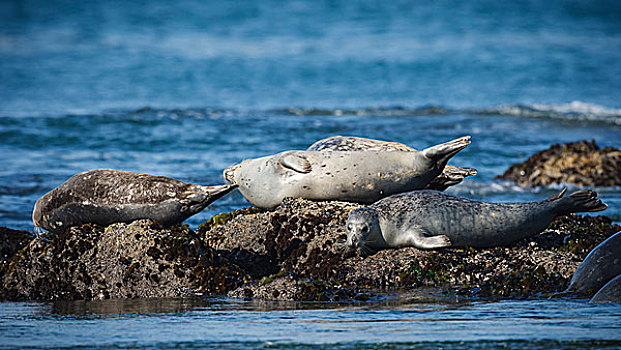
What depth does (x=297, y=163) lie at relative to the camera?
5.95 m

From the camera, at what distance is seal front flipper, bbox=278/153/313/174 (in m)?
5.94

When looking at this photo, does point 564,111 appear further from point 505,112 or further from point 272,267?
point 272,267

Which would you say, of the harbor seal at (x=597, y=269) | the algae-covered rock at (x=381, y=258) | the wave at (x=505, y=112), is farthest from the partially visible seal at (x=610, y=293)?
the wave at (x=505, y=112)

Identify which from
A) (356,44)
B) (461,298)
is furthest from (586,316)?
(356,44)

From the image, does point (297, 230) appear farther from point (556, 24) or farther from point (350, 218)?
point (556, 24)

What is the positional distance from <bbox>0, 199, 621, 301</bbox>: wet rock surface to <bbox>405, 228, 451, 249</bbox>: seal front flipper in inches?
3.7

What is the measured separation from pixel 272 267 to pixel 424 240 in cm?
109

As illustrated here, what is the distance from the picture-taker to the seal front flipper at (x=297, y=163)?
594 centimetres

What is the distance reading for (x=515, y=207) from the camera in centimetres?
538

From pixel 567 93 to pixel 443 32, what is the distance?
43.3 feet

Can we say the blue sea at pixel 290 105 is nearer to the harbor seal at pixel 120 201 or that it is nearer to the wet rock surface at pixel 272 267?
the wet rock surface at pixel 272 267

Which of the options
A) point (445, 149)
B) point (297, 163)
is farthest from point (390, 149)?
point (297, 163)

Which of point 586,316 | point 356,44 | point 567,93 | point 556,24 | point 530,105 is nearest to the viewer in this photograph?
point 586,316

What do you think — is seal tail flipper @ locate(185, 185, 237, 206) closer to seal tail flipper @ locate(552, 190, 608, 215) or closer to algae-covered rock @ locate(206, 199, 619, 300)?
algae-covered rock @ locate(206, 199, 619, 300)
